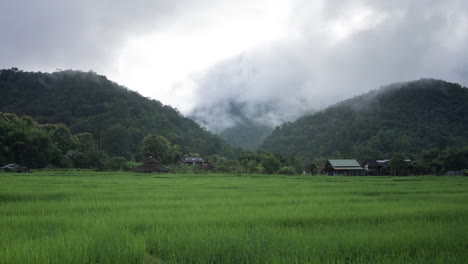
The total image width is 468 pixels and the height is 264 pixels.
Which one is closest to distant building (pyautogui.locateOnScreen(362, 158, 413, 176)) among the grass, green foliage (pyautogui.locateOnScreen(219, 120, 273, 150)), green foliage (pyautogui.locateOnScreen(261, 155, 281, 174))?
green foliage (pyautogui.locateOnScreen(261, 155, 281, 174))

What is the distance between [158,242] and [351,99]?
10679cm

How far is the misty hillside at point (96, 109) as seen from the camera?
6631cm

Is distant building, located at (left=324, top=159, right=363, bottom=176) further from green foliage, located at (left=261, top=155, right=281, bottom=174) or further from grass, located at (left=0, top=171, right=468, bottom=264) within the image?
grass, located at (left=0, top=171, right=468, bottom=264)

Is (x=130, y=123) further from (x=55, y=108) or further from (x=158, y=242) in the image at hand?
(x=158, y=242)

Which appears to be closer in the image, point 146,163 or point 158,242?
point 158,242

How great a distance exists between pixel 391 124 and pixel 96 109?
70906 mm

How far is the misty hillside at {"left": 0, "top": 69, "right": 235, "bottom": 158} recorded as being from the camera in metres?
66.3

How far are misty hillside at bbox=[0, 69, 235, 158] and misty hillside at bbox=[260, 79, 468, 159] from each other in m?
29.5

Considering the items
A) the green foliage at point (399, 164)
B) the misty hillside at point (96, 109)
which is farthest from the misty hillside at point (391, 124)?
the misty hillside at point (96, 109)

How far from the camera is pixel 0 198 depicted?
30.9 ft

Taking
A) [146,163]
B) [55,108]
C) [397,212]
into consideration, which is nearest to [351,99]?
[146,163]

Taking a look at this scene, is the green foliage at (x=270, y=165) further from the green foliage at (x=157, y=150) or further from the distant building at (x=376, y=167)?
the green foliage at (x=157, y=150)

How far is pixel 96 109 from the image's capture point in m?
74.0

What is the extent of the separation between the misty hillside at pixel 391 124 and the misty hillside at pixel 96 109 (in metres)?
29.5
